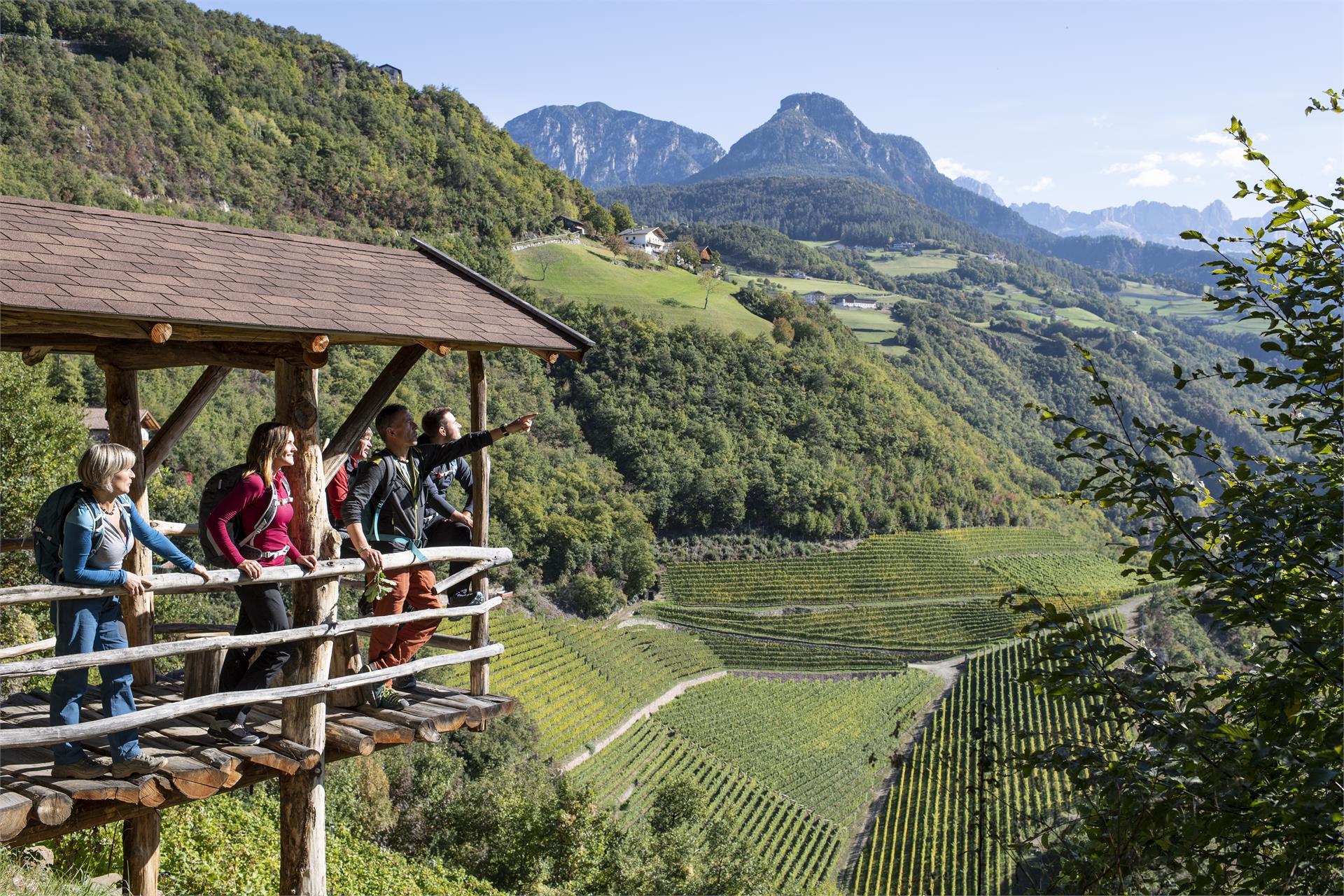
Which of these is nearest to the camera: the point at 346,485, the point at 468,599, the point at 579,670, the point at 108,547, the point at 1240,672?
the point at 108,547

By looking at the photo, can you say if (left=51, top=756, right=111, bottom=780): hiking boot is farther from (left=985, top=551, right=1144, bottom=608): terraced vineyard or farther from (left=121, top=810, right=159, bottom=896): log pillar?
(left=985, top=551, right=1144, bottom=608): terraced vineyard

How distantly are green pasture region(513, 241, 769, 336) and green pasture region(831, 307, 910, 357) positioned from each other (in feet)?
91.3

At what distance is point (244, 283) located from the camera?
5281 mm

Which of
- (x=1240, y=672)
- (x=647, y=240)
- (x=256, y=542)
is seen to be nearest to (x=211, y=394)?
(x=256, y=542)

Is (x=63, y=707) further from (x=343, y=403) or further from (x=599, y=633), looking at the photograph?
(x=343, y=403)

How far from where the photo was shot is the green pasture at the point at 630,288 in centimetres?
8119

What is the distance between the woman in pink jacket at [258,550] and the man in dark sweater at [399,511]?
361mm

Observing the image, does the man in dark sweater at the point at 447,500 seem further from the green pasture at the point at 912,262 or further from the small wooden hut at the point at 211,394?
the green pasture at the point at 912,262

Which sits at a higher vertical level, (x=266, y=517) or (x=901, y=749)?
(x=266, y=517)

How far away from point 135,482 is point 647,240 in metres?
101

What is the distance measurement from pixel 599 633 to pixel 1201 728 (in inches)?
1799

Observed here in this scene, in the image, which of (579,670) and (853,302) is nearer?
(579,670)

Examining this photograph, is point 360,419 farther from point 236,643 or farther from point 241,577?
point 236,643

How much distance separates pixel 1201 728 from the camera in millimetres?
3594
